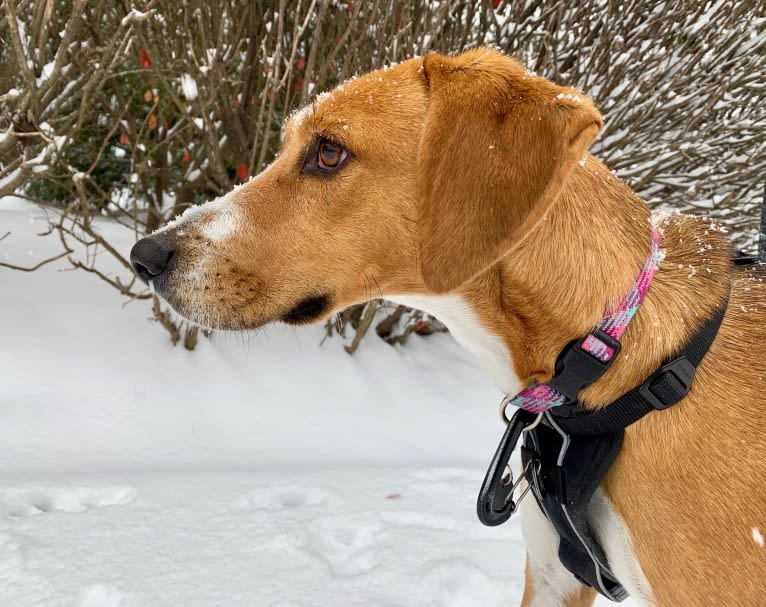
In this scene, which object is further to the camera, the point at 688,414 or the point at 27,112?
the point at 27,112

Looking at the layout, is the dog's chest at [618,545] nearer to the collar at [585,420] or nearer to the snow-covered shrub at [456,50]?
the collar at [585,420]

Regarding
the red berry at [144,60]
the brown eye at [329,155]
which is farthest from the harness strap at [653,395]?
the red berry at [144,60]

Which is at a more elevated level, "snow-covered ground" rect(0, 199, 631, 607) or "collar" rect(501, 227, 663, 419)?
"collar" rect(501, 227, 663, 419)

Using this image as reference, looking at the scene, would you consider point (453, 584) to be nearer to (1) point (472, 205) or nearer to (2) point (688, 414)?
(2) point (688, 414)

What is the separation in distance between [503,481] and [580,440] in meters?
0.36

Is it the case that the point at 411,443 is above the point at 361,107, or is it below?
below

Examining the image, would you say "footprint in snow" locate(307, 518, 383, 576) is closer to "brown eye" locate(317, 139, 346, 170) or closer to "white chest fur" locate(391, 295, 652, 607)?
"white chest fur" locate(391, 295, 652, 607)

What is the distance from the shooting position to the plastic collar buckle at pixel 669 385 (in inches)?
56.6

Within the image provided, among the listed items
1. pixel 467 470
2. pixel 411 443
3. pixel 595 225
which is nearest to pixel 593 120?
pixel 595 225

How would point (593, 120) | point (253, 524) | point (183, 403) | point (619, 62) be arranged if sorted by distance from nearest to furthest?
1. point (593, 120)
2. point (253, 524)
3. point (183, 403)
4. point (619, 62)

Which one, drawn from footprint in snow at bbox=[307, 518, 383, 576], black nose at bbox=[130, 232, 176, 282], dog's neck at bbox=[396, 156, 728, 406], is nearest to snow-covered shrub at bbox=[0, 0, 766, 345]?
footprint in snow at bbox=[307, 518, 383, 576]

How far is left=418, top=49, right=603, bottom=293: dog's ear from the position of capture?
4.76ft

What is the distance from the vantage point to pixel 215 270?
1664mm

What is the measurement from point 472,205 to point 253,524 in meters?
2.01
